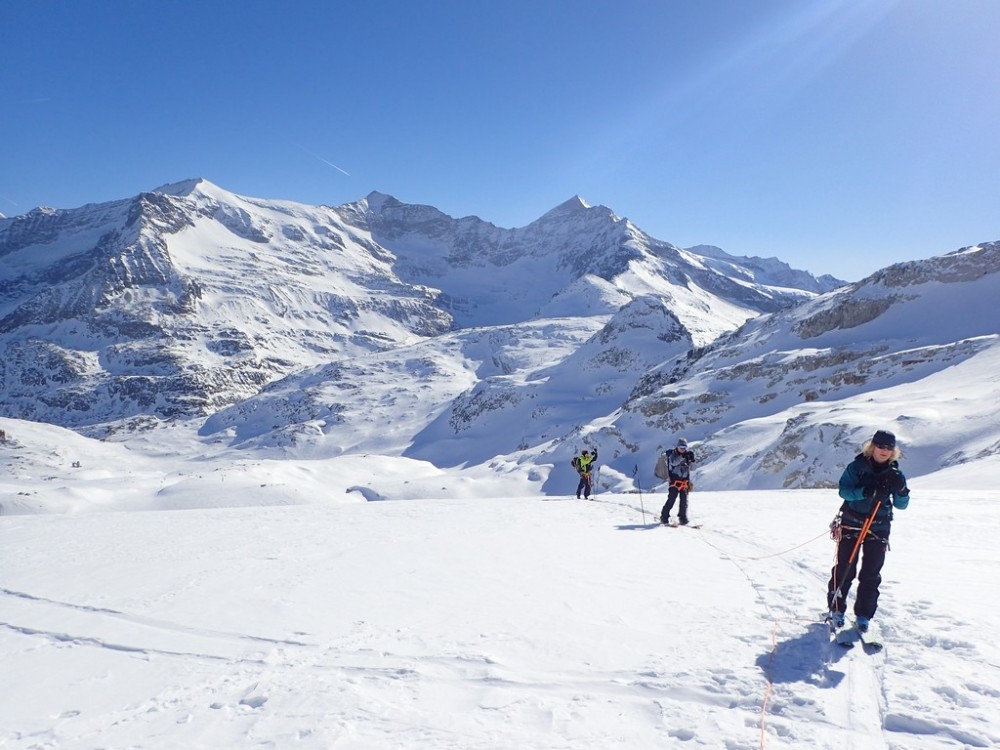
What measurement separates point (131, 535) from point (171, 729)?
1138 centimetres

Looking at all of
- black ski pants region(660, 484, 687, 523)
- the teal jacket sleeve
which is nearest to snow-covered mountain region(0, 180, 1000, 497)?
black ski pants region(660, 484, 687, 523)

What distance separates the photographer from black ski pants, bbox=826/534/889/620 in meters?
5.96

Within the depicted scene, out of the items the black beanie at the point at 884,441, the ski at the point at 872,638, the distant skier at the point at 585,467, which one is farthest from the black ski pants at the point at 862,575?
the distant skier at the point at 585,467

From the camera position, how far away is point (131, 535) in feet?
45.7

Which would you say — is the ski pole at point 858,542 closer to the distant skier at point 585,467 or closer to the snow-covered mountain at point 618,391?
the distant skier at point 585,467

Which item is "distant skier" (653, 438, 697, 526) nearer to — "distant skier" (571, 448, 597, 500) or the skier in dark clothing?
the skier in dark clothing

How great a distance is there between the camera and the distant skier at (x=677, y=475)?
44.8 ft

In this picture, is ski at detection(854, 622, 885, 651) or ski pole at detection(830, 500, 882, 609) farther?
ski pole at detection(830, 500, 882, 609)

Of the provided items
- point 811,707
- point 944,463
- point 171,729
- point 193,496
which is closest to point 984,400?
point 944,463

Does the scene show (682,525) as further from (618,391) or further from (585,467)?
(618,391)

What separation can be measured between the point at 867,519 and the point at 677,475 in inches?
304

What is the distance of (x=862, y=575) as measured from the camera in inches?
238

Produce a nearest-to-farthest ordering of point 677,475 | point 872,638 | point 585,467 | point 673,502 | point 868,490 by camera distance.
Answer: point 872,638
point 868,490
point 673,502
point 677,475
point 585,467

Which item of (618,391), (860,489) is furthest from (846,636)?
(618,391)
